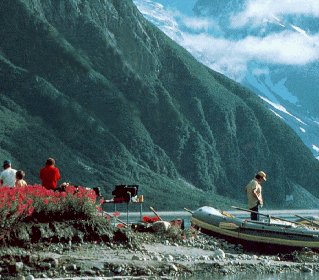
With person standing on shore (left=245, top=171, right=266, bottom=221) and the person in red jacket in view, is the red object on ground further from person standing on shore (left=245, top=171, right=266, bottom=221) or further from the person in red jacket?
person standing on shore (left=245, top=171, right=266, bottom=221)

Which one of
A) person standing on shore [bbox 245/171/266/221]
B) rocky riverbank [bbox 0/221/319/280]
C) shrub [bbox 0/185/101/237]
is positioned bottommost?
rocky riverbank [bbox 0/221/319/280]

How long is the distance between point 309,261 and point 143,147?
6468 inches

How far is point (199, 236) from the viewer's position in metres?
30.1

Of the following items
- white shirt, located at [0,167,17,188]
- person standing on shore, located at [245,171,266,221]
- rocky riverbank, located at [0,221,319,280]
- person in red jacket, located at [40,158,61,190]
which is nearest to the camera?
rocky riverbank, located at [0,221,319,280]

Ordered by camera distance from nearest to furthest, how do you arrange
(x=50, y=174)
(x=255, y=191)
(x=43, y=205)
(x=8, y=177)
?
(x=43, y=205)
(x=8, y=177)
(x=50, y=174)
(x=255, y=191)

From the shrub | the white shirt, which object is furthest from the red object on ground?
the white shirt

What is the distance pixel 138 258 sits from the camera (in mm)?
22422

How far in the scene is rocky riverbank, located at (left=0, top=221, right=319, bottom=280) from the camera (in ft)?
64.7

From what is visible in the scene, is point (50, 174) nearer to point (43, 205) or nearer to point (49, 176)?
point (49, 176)

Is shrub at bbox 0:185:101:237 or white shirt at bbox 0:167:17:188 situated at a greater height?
white shirt at bbox 0:167:17:188

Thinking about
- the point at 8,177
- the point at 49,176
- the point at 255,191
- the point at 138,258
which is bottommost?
the point at 138,258

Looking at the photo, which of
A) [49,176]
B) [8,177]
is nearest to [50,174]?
[49,176]

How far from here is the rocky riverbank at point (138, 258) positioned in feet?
64.7

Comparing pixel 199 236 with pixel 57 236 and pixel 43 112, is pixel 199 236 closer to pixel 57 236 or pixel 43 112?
pixel 57 236
